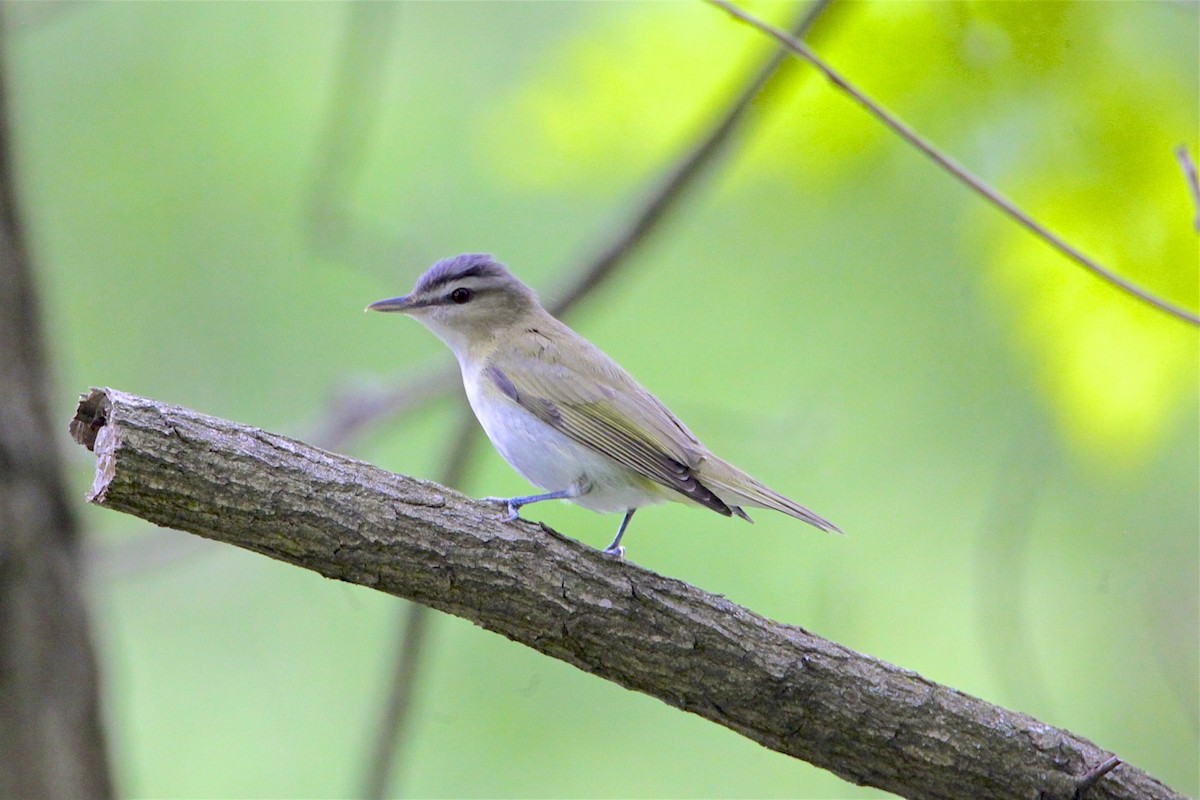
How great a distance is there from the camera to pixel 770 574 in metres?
6.76

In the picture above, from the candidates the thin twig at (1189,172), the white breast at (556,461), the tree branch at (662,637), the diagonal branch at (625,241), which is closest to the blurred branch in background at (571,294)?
the diagonal branch at (625,241)

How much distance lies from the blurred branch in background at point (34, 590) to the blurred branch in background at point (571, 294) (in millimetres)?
1170

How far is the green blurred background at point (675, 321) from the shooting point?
400 centimetres

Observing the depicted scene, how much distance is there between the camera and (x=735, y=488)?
12.3 feet

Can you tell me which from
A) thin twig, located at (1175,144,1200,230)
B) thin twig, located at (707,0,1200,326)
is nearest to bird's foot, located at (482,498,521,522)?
thin twig, located at (707,0,1200,326)

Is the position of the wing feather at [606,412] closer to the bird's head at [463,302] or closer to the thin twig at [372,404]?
the bird's head at [463,302]

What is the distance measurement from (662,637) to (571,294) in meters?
2.26

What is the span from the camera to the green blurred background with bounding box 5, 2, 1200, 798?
13.1ft

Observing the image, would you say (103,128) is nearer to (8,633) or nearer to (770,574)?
(8,633)

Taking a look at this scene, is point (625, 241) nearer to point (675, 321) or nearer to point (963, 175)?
point (963, 175)

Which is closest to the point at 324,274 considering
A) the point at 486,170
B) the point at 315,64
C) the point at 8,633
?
the point at 315,64

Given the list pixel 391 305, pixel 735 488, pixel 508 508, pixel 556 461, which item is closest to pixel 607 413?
pixel 556 461

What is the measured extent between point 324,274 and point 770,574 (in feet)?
13.0

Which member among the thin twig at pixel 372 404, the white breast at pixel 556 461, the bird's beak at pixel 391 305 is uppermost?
the thin twig at pixel 372 404
